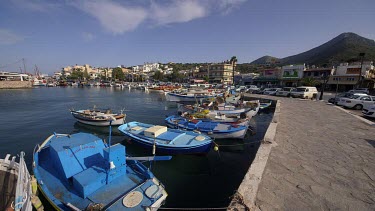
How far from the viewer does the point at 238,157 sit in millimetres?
13500

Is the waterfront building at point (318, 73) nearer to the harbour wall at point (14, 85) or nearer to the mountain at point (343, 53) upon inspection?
the mountain at point (343, 53)

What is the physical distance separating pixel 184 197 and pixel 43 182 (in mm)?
6469

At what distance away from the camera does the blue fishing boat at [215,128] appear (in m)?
15.5

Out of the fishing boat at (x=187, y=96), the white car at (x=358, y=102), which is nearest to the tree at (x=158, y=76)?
the fishing boat at (x=187, y=96)

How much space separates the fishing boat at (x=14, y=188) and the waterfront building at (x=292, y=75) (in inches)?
2623

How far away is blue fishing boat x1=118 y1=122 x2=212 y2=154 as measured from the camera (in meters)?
12.1

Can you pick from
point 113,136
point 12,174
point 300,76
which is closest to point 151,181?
point 12,174

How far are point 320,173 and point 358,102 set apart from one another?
23.6 metres

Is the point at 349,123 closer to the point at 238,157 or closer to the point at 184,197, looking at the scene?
the point at 238,157

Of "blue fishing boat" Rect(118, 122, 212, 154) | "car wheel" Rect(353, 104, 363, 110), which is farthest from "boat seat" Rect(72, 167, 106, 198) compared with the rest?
"car wheel" Rect(353, 104, 363, 110)

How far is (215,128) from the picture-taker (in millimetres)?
16078

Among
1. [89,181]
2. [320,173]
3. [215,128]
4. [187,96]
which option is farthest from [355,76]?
[89,181]

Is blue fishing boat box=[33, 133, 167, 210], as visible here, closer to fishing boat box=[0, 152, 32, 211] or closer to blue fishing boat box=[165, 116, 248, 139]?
fishing boat box=[0, 152, 32, 211]

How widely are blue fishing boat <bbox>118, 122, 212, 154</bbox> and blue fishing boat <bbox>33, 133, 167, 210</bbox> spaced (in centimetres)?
336
